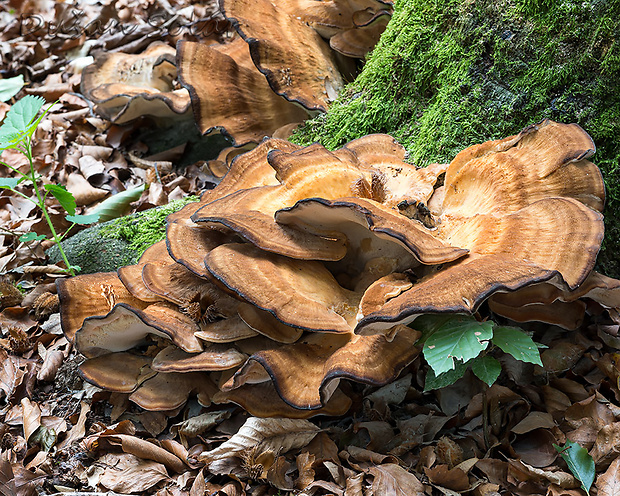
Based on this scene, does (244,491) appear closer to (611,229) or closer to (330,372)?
(330,372)

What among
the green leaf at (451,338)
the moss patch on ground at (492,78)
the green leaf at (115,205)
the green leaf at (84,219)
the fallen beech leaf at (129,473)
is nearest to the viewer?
the green leaf at (451,338)

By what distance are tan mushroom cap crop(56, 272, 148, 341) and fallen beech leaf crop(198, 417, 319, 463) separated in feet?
3.34

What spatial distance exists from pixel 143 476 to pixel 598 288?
9.03 ft

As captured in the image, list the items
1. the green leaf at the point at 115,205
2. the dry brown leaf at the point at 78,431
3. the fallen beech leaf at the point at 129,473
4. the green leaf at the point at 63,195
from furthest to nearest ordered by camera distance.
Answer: the green leaf at the point at 115,205
the green leaf at the point at 63,195
the dry brown leaf at the point at 78,431
the fallen beech leaf at the point at 129,473

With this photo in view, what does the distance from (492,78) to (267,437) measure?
2760mm

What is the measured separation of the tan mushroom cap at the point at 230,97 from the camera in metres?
4.75

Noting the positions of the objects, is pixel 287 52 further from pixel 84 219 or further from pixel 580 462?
pixel 580 462

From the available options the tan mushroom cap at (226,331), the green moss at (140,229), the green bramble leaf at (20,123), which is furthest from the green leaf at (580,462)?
the green bramble leaf at (20,123)

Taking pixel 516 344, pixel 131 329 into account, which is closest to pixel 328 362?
pixel 516 344

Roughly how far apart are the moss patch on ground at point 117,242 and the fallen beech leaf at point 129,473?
5.46 ft

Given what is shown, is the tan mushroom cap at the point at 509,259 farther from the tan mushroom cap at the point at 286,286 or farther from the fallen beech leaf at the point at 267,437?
the fallen beech leaf at the point at 267,437

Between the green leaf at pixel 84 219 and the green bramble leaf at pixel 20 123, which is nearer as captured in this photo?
the green bramble leaf at pixel 20 123

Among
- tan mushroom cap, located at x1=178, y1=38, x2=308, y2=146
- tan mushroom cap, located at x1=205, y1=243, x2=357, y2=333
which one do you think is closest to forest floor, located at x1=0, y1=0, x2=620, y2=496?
tan mushroom cap, located at x1=205, y1=243, x2=357, y2=333

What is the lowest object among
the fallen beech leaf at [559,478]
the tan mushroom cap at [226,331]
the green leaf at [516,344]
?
the fallen beech leaf at [559,478]
